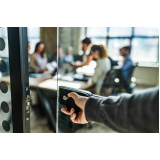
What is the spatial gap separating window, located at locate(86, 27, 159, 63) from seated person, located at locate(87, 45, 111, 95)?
2.93 meters

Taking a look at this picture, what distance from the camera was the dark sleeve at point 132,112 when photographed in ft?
1.44

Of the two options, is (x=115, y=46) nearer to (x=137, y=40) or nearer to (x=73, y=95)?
(x=137, y=40)

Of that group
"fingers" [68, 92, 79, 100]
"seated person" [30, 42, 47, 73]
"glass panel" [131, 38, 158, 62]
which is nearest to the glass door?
"fingers" [68, 92, 79, 100]

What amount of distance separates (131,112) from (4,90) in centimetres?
64

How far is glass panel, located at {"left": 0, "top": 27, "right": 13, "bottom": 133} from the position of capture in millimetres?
765

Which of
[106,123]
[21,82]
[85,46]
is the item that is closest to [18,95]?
[21,82]

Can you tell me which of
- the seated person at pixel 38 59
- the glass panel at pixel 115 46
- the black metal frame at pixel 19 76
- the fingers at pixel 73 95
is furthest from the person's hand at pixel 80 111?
the glass panel at pixel 115 46

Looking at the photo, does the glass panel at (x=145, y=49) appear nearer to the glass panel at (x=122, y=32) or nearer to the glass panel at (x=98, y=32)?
the glass panel at (x=122, y=32)

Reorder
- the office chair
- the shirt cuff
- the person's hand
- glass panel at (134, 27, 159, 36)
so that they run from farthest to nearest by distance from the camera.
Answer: glass panel at (134, 27, 159, 36) → the office chair → the person's hand → the shirt cuff

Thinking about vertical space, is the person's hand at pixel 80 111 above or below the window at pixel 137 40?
below

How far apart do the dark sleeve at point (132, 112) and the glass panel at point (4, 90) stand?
497 mm

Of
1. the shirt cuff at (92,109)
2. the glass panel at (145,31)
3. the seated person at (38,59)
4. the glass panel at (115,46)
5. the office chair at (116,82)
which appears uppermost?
the glass panel at (145,31)

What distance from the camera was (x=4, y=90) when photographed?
0.84 metres

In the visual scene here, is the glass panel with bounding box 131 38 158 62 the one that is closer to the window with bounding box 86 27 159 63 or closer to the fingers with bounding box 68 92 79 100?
the window with bounding box 86 27 159 63
